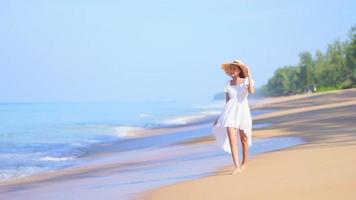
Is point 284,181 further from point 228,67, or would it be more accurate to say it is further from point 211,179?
point 228,67

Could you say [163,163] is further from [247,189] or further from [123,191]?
[247,189]

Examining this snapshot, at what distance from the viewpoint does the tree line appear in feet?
272

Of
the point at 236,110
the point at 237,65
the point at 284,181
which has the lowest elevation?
the point at 284,181

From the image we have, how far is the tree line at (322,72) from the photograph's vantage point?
8303cm

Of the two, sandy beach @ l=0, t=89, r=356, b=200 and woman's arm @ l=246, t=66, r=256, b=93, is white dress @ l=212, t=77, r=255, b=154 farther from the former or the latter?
sandy beach @ l=0, t=89, r=356, b=200

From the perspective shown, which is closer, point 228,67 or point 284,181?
point 284,181

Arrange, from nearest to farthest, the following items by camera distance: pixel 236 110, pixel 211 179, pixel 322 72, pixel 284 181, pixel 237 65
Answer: pixel 284 181 < pixel 211 179 < pixel 237 65 < pixel 236 110 < pixel 322 72

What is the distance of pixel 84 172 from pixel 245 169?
4.58 metres

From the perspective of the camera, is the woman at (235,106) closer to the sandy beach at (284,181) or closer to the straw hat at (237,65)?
the straw hat at (237,65)

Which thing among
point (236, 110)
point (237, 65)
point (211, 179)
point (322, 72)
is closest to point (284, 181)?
point (211, 179)

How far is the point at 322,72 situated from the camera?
98938 millimetres

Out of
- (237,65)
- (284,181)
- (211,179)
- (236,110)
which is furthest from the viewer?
(236,110)

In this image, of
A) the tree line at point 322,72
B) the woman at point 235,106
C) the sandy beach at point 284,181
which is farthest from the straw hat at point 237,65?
the tree line at point 322,72

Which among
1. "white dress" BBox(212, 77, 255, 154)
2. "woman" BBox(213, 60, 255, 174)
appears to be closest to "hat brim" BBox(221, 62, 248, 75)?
"woman" BBox(213, 60, 255, 174)
